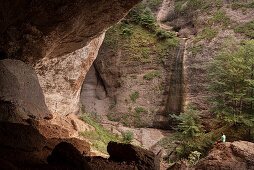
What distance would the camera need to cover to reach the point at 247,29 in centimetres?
1514

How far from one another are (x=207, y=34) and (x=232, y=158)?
45.3ft

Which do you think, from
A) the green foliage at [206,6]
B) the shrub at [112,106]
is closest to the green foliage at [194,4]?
the green foliage at [206,6]

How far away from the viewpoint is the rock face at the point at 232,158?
15.3ft

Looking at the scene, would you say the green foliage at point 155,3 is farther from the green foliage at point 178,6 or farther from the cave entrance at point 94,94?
the cave entrance at point 94,94

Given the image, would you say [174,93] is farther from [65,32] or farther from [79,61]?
[65,32]

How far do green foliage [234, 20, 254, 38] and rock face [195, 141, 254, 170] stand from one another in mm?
12207

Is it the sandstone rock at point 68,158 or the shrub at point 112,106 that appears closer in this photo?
the sandstone rock at point 68,158

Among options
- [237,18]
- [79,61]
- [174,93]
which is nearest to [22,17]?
[79,61]

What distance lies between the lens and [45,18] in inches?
129

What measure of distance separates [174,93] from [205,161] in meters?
10.9

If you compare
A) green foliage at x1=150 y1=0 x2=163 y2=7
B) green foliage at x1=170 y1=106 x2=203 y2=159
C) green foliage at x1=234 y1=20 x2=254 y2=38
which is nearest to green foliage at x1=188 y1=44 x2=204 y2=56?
green foliage at x1=234 y1=20 x2=254 y2=38

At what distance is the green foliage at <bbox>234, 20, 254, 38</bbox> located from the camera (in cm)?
1488

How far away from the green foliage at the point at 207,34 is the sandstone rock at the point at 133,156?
1556 cm

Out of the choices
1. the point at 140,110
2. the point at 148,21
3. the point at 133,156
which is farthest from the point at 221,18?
the point at 133,156
